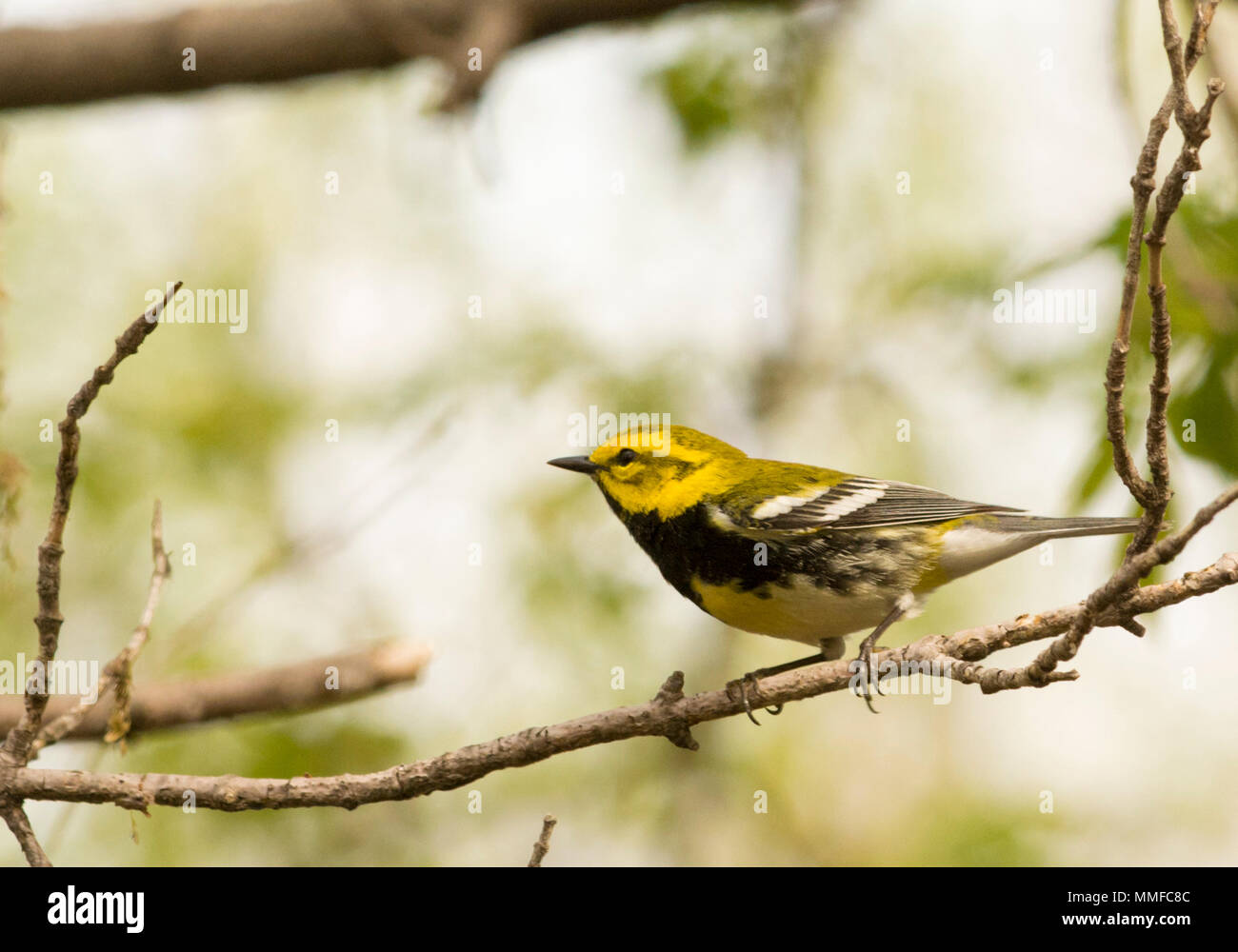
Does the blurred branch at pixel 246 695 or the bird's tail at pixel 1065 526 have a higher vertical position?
the bird's tail at pixel 1065 526

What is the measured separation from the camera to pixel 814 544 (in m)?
4.59

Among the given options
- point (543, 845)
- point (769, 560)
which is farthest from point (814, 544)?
point (543, 845)

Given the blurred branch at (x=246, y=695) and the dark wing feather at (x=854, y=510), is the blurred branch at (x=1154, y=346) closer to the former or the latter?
the dark wing feather at (x=854, y=510)

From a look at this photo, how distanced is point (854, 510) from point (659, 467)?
3.06 ft

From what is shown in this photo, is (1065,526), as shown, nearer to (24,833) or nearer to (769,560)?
(769,560)

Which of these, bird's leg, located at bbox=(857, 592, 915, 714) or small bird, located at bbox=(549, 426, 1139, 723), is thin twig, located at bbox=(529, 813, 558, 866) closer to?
bird's leg, located at bbox=(857, 592, 915, 714)

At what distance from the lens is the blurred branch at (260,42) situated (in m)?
5.59

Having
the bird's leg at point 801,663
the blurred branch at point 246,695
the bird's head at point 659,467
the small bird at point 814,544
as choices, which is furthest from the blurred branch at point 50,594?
the bird's head at point 659,467

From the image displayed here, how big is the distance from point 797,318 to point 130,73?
459 cm

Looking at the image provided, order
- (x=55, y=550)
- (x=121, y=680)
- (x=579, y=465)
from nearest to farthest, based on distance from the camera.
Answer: (x=55, y=550) → (x=121, y=680) → (x=579, y=465)

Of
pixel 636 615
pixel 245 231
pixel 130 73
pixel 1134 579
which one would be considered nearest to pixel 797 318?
pixel 636 615

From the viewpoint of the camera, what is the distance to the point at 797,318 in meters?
8.25

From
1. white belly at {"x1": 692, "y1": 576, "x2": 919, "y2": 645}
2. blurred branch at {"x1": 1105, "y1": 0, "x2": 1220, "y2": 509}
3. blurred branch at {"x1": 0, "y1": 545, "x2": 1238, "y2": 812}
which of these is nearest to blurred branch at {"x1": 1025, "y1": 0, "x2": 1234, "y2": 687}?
blurred branch at {"x1": 1105, "y1": 0, "x2": 1220, "y2": 509}

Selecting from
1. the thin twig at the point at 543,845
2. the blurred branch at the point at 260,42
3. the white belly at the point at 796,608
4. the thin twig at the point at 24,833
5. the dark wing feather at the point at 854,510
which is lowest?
the thin twig at the point at 543,845
